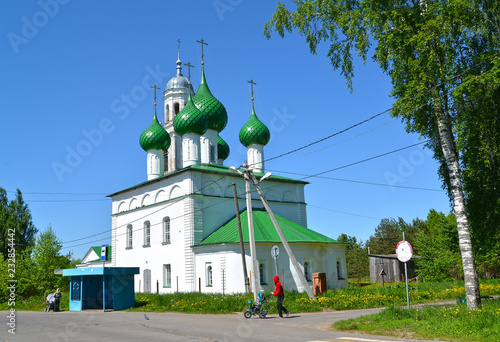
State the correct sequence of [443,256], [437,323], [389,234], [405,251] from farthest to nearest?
[389,234] → [443,256] → [405,251] → [437,323]

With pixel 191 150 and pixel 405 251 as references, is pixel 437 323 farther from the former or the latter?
pixel 191 150

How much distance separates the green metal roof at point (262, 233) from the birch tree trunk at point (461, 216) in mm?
14814

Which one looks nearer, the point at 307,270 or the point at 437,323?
the point at 437,323

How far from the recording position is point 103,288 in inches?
849

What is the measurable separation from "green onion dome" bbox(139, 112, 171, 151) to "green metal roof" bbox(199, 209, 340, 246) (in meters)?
8.84

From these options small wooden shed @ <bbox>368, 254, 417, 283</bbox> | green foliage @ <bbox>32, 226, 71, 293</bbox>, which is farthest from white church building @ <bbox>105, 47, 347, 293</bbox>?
small wooden shed @ <bbox>368, 254, 417, 283</bbox>

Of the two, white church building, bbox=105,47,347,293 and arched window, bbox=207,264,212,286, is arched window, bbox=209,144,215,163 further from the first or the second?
arched window, bbox=207,264,212,286

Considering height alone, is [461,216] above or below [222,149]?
below

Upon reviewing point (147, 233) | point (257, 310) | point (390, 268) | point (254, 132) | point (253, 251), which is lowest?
point (390, 268)

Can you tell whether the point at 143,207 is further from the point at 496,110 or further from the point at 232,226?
the point at 496,110

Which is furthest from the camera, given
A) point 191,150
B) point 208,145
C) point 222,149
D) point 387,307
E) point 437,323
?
point 222,149

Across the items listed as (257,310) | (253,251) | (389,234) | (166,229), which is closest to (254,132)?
(166,229)

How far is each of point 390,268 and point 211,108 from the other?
84.8ft

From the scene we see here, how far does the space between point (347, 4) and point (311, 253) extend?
17.4m
